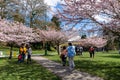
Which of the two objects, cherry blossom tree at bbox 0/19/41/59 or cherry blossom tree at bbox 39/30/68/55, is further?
cherry blossom tree at bbox 39/30/68/55

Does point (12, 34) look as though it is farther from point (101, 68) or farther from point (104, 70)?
point (104, 70)

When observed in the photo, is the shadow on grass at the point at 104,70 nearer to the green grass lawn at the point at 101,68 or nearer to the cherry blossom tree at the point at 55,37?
the green grass lawn at the point at 101,68

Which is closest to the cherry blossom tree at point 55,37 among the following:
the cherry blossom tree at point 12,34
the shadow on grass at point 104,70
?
the cherry blossom tree at point 12,34

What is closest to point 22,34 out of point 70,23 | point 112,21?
point 70,23

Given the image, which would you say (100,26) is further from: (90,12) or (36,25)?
(36,25)

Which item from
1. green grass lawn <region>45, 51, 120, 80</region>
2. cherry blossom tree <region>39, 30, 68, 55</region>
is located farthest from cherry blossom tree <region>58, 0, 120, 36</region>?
cherry blossom tree <region>39, 30, 68, 55</region>

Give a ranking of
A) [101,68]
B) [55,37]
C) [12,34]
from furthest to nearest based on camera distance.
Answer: [55,37], [12,34], [101,68]

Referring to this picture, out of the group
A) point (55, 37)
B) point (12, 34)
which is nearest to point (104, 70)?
point (12, 34)

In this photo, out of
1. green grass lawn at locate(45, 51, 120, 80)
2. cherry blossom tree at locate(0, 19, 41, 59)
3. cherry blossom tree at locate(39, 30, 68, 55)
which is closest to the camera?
green grass lawn at locate(45, 51, 120, 80)

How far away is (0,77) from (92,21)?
26.1ft

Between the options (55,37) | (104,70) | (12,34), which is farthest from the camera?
(55,37)

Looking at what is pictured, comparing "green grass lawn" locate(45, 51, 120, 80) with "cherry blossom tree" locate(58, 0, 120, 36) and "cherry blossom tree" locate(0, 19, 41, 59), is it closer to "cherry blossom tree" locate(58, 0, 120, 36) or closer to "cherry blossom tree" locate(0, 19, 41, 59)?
"cherry blossom tree" locate(58, 0, 120, 36)

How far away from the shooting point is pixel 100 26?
19797 millimetres

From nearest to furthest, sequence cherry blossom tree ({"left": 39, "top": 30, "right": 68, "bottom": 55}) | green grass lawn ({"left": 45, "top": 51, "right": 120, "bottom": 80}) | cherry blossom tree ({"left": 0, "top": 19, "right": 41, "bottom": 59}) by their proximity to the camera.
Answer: green grass lawn ({"left": 45, "top": 51, "right": 120, "bottom": 80})
cherry blossom tree ({"left": 0, "top": 19, "right": 41, "bottom": 59})
cherry blossom tree ({"left": 39, "top": 30, "right": 68, "bottom": 55})
